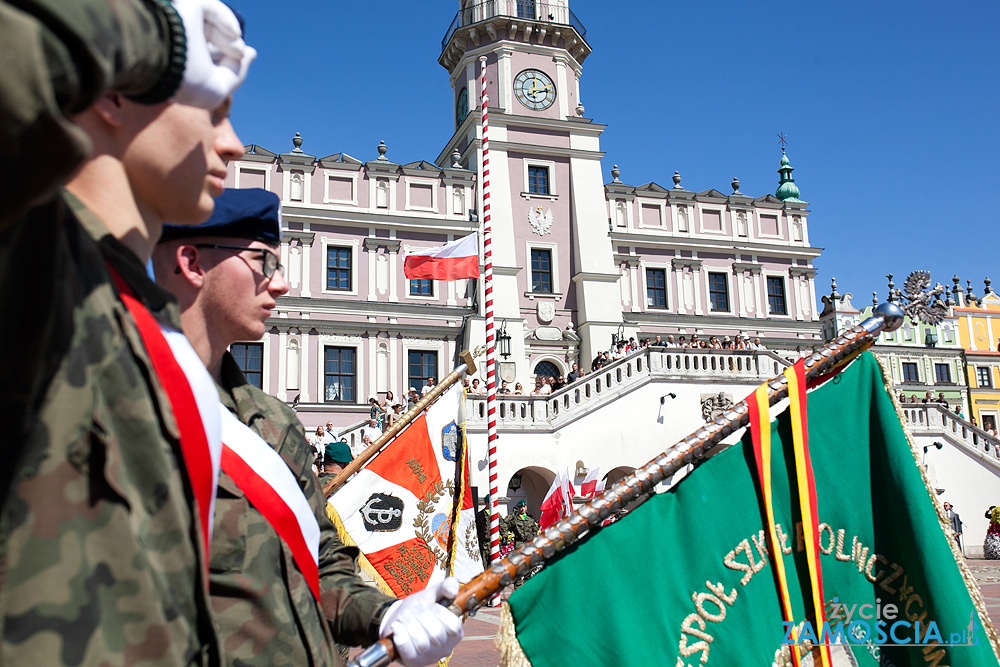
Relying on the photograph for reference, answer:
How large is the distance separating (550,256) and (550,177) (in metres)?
2.82

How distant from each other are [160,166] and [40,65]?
512mm

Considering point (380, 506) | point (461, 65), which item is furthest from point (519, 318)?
point (380, 506)

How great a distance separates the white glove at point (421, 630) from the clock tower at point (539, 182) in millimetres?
23605

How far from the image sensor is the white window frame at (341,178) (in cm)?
2664

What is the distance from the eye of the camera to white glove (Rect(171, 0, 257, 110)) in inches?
45.4

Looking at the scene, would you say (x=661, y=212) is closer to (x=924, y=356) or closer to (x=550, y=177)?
(x=550, y=177)

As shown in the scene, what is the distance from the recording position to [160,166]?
45.4 inches

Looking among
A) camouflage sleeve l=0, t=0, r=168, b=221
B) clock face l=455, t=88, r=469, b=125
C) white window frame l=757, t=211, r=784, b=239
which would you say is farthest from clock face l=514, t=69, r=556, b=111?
camouflage sleeve l=0, t=0, r=168, b=221

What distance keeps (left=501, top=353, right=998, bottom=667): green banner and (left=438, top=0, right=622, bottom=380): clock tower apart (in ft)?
74.0

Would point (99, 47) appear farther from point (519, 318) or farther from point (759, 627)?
point (519, 318)

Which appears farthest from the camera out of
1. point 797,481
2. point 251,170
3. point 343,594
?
point 251,170

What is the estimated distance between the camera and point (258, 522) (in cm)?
174

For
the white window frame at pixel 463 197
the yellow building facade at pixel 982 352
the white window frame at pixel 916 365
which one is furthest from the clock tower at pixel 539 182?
the yellow building facade at pixel 982 352

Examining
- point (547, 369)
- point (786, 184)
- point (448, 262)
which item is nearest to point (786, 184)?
point (786, 184)
